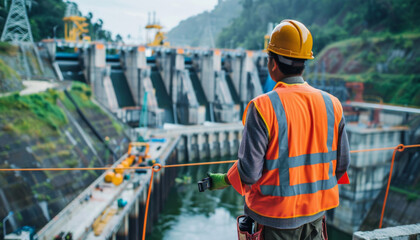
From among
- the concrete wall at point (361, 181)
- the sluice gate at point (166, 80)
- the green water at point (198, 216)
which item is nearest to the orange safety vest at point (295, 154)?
the green water at point (198, 216)

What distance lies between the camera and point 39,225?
13.0 m

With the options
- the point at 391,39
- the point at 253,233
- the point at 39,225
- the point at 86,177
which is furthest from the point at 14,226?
the point at 391,39

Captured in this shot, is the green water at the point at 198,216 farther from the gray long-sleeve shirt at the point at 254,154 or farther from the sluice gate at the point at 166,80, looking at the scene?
the gray long-sleeve shirt at the point at 254,154

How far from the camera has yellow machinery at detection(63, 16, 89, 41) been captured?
1519 inches

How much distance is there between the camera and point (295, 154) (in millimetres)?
2582

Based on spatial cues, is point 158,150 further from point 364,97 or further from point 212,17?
point 212,17

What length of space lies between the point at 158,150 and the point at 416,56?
111 feet

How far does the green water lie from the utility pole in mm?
18308

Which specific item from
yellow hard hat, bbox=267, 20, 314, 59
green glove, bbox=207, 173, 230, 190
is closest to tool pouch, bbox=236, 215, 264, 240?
green glove, bbox=207, 173, 230, 190

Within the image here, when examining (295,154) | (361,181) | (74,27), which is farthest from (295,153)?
(74,27)

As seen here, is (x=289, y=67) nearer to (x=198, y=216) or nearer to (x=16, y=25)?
(x=198, y=216)

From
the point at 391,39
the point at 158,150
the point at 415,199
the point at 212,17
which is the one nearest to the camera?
the point at 415,199

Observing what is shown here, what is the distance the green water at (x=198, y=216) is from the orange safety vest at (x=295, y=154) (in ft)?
55.9

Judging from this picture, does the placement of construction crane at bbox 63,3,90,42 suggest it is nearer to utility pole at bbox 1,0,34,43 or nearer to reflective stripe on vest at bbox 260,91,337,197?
Result: utility pole at bbox 1,0,34,43
